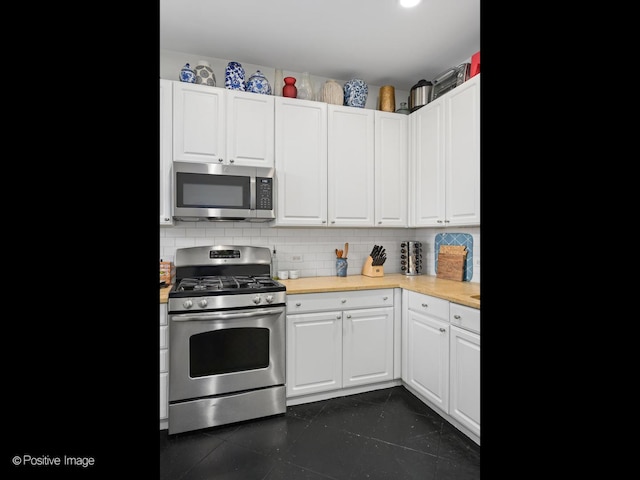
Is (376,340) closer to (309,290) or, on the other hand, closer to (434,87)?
(309,290)

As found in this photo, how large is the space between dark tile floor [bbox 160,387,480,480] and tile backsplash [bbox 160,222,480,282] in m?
1.16

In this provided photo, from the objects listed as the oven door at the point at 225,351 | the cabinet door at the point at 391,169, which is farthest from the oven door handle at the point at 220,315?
the cabinet door at the point at 391,169

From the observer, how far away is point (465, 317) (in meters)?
1.98

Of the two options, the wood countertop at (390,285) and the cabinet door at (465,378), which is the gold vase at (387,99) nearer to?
the wood countertop at (390,285)

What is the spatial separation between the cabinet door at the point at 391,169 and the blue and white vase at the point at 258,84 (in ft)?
3.21

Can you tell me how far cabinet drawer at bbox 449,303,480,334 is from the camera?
6.23ft

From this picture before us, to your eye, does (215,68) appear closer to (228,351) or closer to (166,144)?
(166,144)

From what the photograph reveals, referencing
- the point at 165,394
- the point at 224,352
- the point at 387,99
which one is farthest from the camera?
the point at 387,99

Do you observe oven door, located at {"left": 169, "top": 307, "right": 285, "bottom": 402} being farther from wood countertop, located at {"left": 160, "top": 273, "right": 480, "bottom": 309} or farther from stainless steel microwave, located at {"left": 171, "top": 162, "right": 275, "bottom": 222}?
stainless steel microwave, located at {"left": 171, "top": 162, "right": 275, "bottom": 222}

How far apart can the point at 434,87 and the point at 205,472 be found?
3.16m

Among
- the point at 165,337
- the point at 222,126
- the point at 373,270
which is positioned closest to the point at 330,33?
the point at 222,126

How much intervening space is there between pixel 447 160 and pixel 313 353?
5.79 ft
